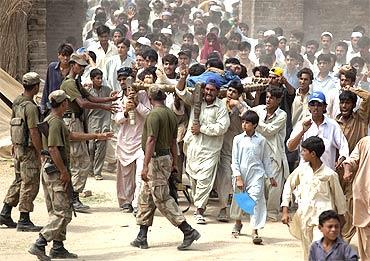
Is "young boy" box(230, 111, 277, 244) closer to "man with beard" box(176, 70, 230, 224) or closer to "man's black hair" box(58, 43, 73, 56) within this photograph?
"man with beard" box(176, 70, 230, 224)

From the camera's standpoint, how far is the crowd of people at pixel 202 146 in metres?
9.53

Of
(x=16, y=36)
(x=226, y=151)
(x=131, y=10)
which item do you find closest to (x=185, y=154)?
(x=226, y=151)

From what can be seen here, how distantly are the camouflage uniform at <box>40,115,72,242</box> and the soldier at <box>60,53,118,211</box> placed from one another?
1933 millimetres

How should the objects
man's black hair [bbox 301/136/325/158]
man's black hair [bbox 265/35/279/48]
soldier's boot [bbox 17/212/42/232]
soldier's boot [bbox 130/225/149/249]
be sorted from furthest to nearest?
man's black hair [bbox 265/35/279/48] < soldier's boot [bbox 17/212/42/232] < soldier's boot [bbox 130/225/149/249] < man's black hair [bbox 301/136/325/158]

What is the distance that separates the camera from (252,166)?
11.1 m

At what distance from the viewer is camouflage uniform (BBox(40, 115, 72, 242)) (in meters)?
10.0

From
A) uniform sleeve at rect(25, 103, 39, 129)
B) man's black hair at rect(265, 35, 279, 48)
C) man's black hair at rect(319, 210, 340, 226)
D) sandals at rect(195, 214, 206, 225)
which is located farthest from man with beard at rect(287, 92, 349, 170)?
man's black hair at rect(265, 35, 279, 48)

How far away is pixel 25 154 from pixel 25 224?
27.9 inches

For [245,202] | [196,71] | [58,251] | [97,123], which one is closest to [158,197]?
[245,202]

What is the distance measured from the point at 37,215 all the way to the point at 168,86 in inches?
78.5

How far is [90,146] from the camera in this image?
14367mm

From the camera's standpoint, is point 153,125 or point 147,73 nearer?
point 153,125

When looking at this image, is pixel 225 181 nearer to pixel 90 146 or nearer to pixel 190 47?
pixel 90 146

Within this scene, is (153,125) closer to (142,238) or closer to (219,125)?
(142,238)
